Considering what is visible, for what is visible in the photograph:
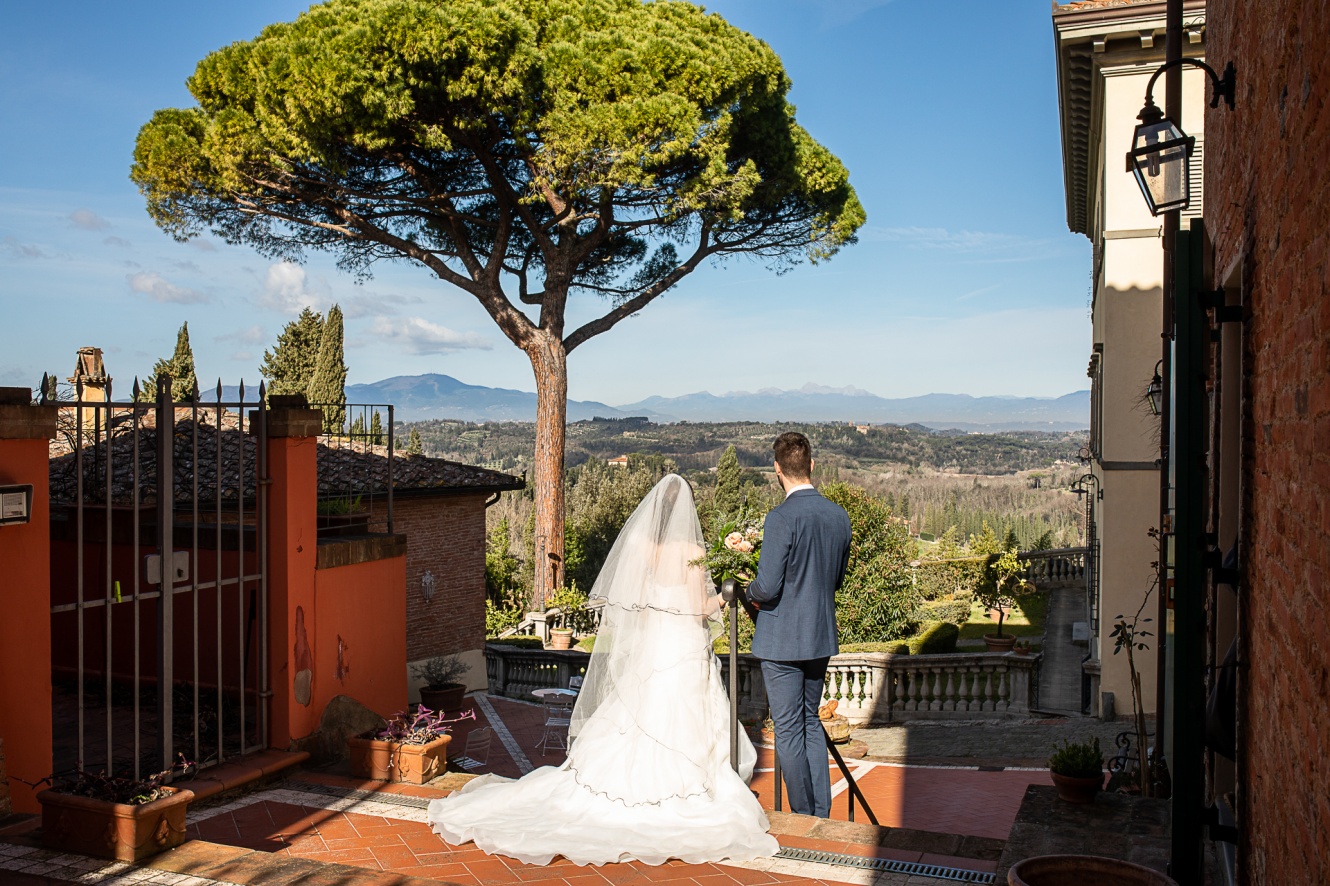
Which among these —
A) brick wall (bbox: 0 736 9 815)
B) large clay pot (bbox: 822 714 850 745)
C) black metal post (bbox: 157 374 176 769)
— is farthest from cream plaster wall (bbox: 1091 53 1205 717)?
brick wall (bbox: 0 736 9 815)

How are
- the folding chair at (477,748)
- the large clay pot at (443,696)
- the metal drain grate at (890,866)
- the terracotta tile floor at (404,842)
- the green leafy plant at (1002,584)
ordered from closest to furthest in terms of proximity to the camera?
the metal drain grate at (890,866)
the terracotta tile floor at (404,842)
the folding chair at (477,748)
the large clay pot at (443,696)
the green leafy plant at (1002,584)

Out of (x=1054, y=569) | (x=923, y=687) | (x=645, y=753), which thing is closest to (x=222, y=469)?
(x=645, y=753)

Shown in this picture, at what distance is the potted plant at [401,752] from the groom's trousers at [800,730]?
231 centimetres

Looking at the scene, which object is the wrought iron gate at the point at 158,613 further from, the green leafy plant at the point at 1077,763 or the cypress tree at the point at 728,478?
the cypress tree at the point at 728,478

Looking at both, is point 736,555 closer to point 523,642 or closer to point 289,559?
point 289,559

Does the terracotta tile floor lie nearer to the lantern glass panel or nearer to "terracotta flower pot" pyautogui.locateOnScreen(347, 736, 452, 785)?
"terracotta flower pot" pyautogui.locateOnScreen(347, 736, 452, 785)

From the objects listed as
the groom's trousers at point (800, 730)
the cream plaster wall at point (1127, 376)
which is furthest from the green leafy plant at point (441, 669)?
the groom's trousers at point (800, 730)

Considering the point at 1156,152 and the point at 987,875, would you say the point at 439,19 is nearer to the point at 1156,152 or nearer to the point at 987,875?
the point at 1156,152

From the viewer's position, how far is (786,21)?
2886 centimetres

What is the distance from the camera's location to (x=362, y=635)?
7594mm

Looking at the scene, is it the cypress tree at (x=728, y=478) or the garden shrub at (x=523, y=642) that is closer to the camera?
the garden shrub at (x=523, y=642)

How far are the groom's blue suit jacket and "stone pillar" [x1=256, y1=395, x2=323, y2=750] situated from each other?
10.5 ft

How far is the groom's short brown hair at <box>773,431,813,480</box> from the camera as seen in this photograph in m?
5.16

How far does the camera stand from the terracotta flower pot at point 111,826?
4414 mm
